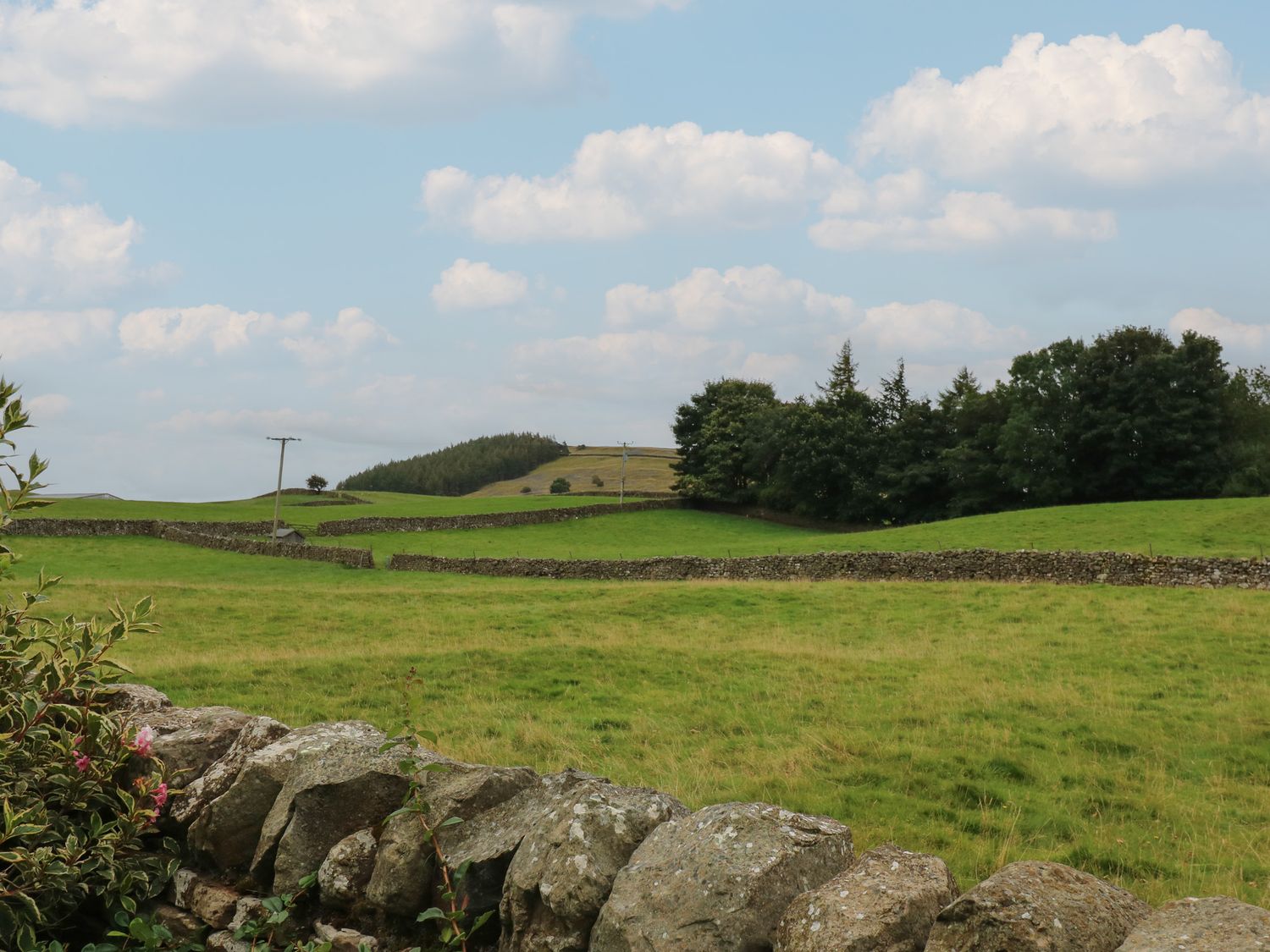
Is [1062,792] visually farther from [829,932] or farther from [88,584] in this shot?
[88,584]

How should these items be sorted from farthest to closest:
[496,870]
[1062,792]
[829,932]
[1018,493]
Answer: [1018,493] < [1062,792] < [496,870] < [829,932]

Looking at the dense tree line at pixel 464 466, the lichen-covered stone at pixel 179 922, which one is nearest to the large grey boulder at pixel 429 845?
the lichen-covered stone at pixel 179 922

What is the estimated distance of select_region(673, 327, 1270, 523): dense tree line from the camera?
58750 millimetres

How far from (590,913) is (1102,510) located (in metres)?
49.3

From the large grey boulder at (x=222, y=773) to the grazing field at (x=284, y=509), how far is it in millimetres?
57796

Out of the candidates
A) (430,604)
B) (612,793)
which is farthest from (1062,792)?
(430,604)

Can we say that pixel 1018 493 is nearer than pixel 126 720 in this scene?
No

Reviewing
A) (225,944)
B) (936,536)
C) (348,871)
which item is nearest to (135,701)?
(225,944)

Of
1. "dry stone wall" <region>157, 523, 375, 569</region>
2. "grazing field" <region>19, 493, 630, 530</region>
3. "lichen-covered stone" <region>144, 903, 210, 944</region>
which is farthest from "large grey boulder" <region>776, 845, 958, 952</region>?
"grazing field" <region>19, 493, 630, 530</region>

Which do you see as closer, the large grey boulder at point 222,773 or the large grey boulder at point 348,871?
the large grey boulder at point 348,871

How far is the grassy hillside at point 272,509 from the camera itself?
66062 millimetres

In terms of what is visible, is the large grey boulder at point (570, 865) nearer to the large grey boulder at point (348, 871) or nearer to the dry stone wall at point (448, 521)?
the large grey boulder at point (348, 871)

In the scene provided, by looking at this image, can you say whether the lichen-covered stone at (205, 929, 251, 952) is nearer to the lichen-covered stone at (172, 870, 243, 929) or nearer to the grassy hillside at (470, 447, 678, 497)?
the lichen-covered stone at (172, 870, 243, 929)

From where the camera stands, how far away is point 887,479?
68812mm
